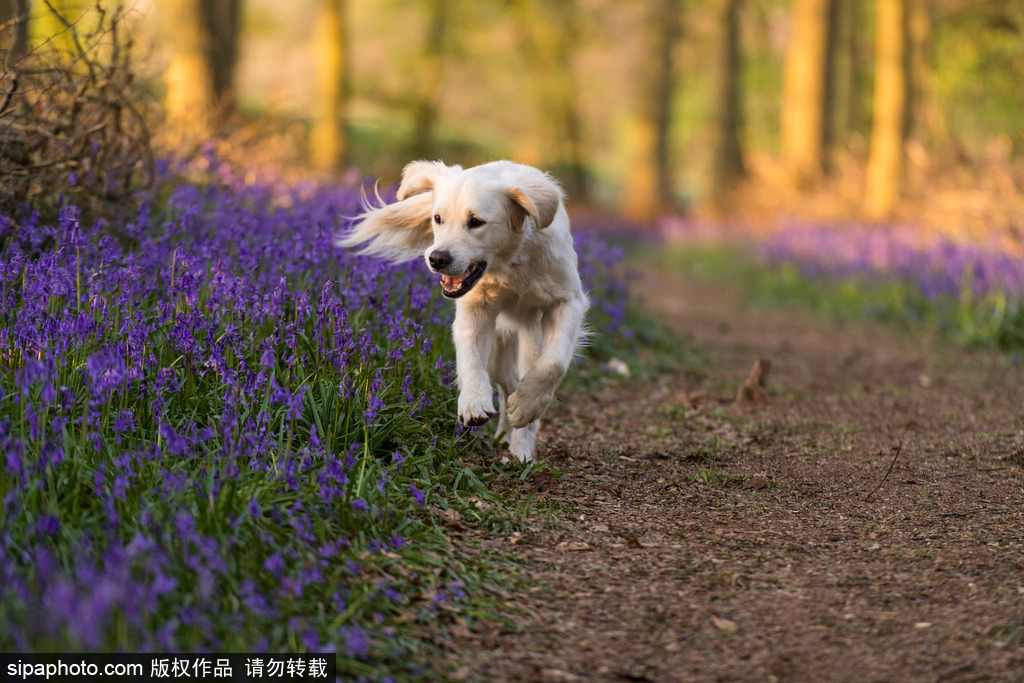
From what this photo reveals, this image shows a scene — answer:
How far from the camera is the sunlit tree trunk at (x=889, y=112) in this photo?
561 inches

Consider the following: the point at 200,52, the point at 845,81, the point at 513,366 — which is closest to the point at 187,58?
the point at 200,52

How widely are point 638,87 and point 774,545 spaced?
847 inches

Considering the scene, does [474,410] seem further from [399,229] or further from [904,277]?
[904,277]

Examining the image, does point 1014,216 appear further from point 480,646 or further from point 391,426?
point 480,646

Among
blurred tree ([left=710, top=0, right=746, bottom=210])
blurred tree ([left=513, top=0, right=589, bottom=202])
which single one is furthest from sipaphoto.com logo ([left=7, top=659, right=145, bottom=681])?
blurred tree ([left=513, top=0, right=589, bottom=202])

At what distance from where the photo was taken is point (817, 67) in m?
19.5

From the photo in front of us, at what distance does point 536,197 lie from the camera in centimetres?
432

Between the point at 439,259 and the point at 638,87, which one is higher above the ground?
the point at 638,87

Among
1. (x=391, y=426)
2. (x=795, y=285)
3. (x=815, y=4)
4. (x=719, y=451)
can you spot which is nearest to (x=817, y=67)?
(x=815, y=4)

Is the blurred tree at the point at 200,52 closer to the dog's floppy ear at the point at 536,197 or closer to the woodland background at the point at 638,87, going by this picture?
the woodland background at the point at 638,87

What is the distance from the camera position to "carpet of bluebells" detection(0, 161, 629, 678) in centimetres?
260

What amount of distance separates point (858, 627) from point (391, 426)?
1.93 m

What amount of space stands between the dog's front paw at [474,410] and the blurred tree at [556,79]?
86.9ft

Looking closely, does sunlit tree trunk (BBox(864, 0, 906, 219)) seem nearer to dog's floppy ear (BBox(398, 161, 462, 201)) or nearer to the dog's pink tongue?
dog's floppy ear (BBox(398, 161, 462, 201))
